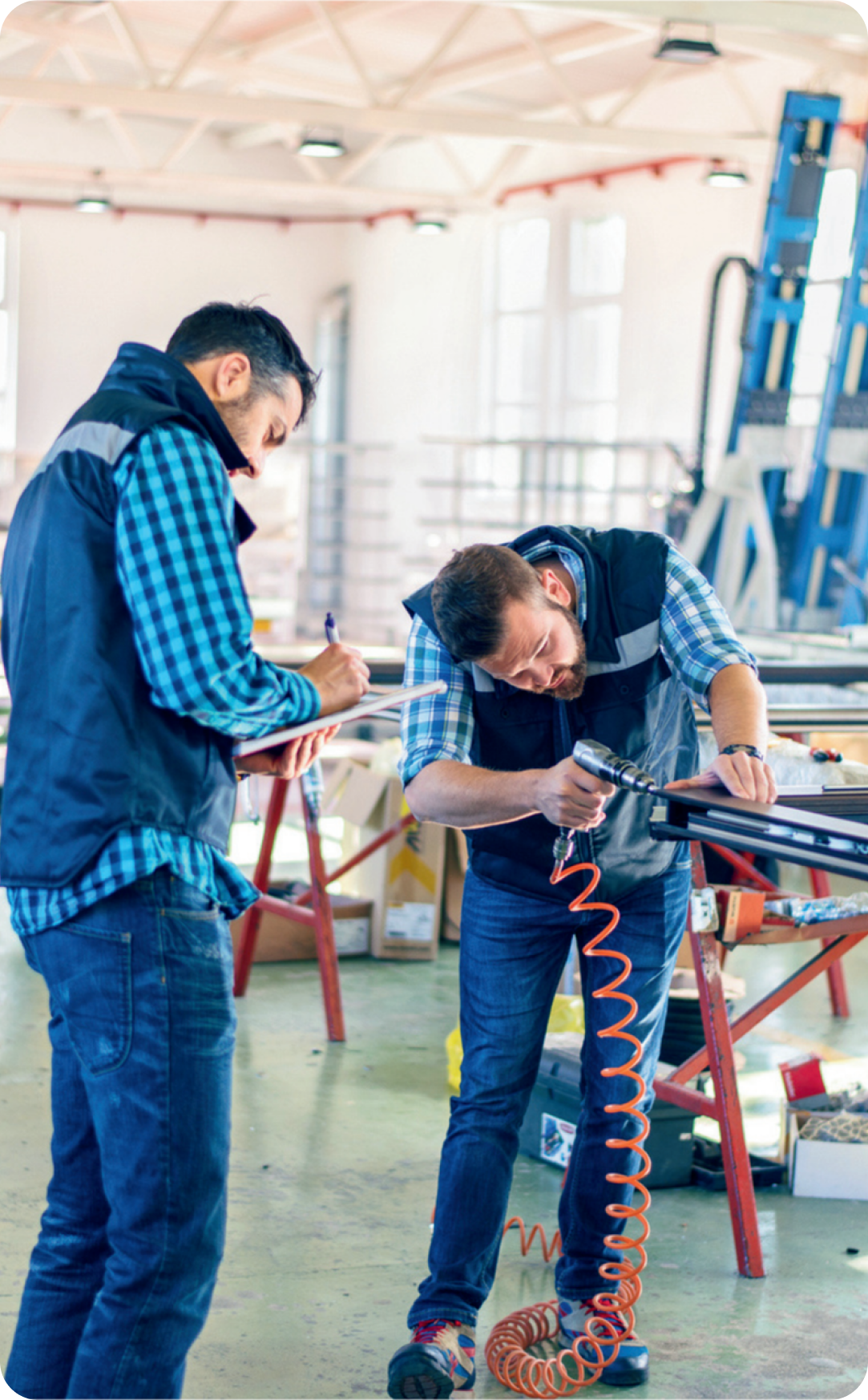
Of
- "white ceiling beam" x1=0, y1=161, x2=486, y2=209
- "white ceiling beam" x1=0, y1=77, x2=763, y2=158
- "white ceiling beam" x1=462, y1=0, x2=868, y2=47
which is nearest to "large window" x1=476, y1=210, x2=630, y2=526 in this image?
"white ceiling beam" x1=0, y1=161, x2=486, y2=209

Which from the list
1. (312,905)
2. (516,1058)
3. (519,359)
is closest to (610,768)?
(516,1058)

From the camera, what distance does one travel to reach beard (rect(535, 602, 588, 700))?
2.14 meters

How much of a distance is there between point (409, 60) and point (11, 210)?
15.6 feet

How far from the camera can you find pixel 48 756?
1.59m

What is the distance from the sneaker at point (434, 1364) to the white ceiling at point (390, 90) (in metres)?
6.71

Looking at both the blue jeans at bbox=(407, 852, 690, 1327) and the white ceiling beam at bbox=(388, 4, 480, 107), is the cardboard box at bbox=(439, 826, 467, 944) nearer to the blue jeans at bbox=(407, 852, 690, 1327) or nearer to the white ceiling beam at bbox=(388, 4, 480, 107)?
the blue jeans at bbox=(407, 852, 690, 1327)

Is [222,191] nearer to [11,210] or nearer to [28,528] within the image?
[11,210]

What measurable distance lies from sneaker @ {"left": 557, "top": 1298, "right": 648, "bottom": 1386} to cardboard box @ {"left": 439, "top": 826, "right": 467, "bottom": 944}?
2.52 m

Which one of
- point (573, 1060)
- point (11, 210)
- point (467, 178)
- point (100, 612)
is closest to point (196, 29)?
point (467, 178)

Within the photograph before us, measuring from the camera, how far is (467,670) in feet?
7.31

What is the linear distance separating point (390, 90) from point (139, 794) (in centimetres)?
1253

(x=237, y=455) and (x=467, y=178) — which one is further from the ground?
(x=467, y=178)

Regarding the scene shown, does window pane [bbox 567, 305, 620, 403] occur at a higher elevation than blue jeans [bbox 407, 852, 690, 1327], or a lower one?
higher

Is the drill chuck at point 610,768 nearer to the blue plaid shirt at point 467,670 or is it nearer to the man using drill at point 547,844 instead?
the man using drill at point 547,844
